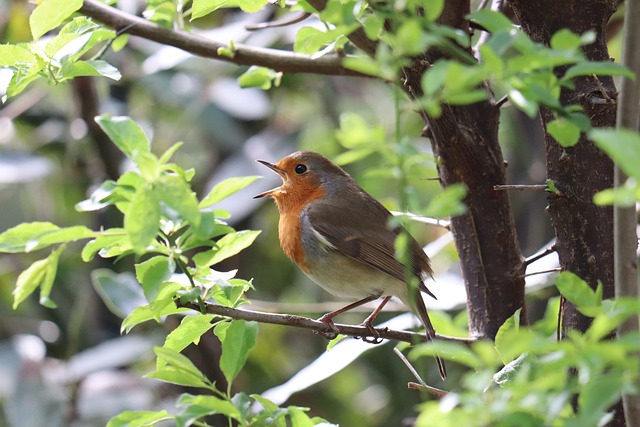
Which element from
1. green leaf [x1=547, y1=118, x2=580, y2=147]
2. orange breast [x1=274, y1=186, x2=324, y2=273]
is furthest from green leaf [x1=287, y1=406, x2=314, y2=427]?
orange breast [x1=274, y1=186, x2=324, y2=273]

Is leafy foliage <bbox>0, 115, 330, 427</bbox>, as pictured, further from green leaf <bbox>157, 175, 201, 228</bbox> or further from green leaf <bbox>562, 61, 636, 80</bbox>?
green leaf <bbox>562, 61, 636, 80</bbox>

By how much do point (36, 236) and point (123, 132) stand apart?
22 centimetres

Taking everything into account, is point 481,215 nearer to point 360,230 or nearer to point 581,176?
point 581,176

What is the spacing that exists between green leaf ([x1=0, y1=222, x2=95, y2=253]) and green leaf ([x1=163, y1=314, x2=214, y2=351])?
28 centimetres

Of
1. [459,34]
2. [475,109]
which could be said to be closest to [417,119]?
[475,109]

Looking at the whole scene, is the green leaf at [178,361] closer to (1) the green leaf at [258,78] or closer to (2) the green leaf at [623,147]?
(2) the green leaf at [623,147]

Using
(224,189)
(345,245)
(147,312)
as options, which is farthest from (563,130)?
(345,245)

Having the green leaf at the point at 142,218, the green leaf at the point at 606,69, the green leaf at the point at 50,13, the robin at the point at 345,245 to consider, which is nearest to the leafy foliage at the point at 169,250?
the green leaf at the point at 142,218

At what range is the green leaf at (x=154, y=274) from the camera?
1506mm

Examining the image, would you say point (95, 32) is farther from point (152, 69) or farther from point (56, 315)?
point (56, 315)

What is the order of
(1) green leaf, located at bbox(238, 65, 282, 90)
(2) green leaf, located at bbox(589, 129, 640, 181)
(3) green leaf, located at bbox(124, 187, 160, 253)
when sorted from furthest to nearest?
(1) green leaf, located at bbox(238, 65, 282, 90), (3) green leaf, located at bbox(124, 187, 160, 253), (2) green leaf, located at bbox(589, 129, 640, 181)

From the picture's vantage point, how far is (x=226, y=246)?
1664 mm

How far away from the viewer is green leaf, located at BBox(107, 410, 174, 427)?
4.84ft

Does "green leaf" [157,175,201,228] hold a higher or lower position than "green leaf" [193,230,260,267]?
higher
